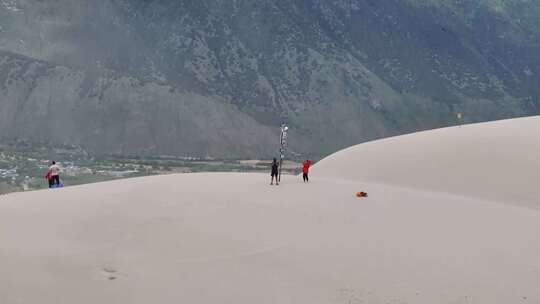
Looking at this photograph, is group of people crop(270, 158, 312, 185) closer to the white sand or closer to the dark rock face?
the white sand

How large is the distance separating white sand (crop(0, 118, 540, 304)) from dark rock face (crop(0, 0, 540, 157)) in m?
58.7

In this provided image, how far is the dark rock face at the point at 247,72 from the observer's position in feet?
249

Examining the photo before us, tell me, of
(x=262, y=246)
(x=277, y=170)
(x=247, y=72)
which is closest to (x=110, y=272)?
(x=262, y=246)

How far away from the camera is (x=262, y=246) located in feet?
34.0

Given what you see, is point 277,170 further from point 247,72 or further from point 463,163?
point 247,72

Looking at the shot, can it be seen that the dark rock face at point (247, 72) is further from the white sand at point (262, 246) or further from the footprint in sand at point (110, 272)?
the footprint in sand at point (110, 272)

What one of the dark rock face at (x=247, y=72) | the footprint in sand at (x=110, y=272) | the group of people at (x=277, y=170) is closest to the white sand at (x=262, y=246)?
the footprint in sand at (x=110, y=272)

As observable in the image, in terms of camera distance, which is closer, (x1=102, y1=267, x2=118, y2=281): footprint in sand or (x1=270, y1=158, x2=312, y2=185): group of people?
(x1=102, y1=267, x2=118, y2=281): footprint in sand

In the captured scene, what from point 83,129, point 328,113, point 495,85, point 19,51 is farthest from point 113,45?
point 495,85

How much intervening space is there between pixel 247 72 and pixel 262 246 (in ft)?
276

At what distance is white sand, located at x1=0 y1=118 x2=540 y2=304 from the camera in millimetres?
8625

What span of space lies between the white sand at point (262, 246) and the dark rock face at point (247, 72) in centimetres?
5873

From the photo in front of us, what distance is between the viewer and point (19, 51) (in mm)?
84625

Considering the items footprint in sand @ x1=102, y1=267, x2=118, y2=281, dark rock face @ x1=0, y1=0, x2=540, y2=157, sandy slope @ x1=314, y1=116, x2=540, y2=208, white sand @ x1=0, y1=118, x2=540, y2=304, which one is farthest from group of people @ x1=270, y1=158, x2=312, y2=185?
dark rock face @ x1=0, y1=0, x2=540, y2=157
